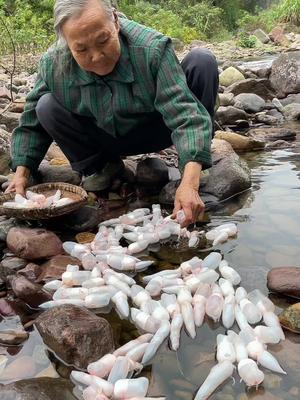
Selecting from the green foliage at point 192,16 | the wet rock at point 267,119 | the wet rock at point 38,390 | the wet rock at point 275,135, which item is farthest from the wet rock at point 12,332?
the green foliage at point 192,16

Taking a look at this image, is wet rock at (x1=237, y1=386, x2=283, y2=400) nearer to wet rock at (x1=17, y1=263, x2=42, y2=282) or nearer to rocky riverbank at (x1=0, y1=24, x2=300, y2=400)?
rocky riverbank at (x1=0, y1=24, x2=300, y2=400)

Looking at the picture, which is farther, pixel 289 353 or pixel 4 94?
pixel 4 94

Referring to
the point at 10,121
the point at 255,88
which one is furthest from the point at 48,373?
the point at 255,88

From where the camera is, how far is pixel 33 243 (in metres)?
3.12

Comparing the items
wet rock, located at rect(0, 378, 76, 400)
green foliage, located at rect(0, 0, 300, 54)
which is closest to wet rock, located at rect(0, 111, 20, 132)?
wet rock, located at rect(0, 378, 76, 400)

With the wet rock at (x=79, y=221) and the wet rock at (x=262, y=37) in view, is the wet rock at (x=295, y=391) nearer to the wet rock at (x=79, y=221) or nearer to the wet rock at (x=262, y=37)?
the wet rock at (x=79, y=221)

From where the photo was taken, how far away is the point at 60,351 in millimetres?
2225

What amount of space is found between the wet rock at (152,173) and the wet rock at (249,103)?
166 inches

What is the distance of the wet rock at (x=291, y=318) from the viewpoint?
2342 mm

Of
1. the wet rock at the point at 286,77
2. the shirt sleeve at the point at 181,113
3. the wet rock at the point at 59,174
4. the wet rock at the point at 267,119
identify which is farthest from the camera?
the wet rock at the point at 286,77

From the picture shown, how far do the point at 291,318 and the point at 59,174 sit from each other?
8.43 feet

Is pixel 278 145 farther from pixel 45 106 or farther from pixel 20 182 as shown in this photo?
pixel 20 182

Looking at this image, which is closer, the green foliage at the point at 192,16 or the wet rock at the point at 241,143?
the wet rock at the point at 241,143

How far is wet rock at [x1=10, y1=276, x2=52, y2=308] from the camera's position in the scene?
105 inches
